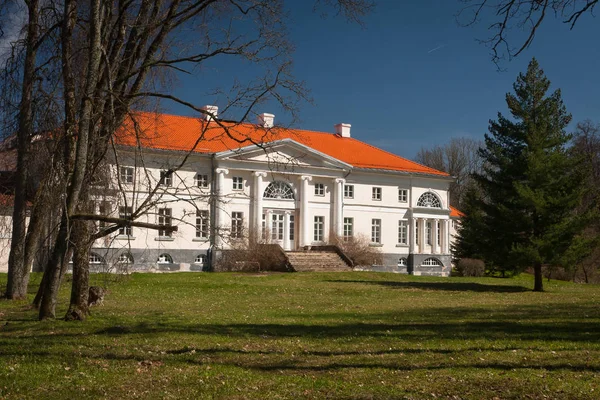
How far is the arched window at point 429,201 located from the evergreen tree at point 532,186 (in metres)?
16.7

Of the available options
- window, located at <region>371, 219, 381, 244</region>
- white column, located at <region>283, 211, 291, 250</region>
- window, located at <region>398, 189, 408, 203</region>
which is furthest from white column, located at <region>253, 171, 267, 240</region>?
window, located at <region>398, 189, 408, 203</region>

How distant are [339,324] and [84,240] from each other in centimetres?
515

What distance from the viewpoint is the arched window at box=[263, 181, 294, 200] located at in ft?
129

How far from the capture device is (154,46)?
12.5 metres

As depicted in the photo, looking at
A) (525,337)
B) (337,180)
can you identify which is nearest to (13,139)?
(525,337)

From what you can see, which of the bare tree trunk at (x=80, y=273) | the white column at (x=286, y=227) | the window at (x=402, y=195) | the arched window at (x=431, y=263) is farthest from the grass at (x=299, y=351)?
the arched window at (x=431, y=263)

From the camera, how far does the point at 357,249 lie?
38750mm

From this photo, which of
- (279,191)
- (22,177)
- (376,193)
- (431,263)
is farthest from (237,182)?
(22,177)

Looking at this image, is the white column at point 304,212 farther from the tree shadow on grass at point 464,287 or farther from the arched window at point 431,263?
the tree shadow on grass at point 464,287

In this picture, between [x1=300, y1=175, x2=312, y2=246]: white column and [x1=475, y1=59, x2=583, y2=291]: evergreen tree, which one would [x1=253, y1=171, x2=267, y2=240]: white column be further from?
[x1=475, y1=59, x2=583, y2=291]: evergreen tree

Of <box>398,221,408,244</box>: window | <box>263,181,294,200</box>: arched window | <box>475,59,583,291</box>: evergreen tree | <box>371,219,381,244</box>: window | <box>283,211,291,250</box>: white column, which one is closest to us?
<box>475,59,583,291</box>: evergreen tree

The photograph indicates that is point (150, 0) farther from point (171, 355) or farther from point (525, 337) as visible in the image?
point (525, 337)

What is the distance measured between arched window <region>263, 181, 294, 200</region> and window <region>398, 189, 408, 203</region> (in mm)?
7943

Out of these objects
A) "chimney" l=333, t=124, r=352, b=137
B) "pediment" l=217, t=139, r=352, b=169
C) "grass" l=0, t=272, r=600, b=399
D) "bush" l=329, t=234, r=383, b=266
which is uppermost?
"chimney" l=333, t=124, r=352, b=137
